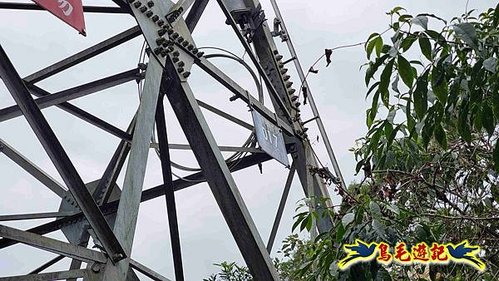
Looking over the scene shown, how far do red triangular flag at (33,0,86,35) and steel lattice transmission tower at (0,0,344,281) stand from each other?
0.96ft

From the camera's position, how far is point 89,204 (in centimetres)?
286

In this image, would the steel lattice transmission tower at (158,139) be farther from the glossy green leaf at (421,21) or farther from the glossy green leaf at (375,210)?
the glossy green leaf at (421,21)

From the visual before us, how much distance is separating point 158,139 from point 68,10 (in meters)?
1.61

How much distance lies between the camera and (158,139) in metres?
4.36

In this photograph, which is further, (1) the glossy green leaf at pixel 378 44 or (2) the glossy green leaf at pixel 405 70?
(1) the glossy green leaf at pixel 378 44

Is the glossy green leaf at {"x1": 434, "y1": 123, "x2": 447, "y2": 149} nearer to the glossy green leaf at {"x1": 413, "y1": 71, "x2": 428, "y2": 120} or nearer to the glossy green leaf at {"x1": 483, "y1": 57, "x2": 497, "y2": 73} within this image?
the glossy green leaf at {"x1": 413, "y1": 71, "x2": 428, "y2": 120}

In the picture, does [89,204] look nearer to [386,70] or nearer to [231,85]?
[386,70]

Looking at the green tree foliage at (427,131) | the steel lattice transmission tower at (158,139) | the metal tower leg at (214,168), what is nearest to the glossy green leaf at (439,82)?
the green tree foliage at (427,131)

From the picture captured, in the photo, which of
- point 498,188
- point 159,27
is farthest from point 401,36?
point 159,27

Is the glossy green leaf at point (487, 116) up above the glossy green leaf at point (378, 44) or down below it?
below

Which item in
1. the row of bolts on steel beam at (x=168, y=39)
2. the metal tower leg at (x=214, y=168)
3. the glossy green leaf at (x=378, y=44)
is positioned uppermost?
the row of bolts on steel beam at (x=168, y=39)

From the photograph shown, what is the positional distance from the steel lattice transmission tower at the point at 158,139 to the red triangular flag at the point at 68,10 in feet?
0.96

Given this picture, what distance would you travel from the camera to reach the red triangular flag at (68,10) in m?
2.77

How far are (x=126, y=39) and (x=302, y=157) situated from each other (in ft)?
6.61
